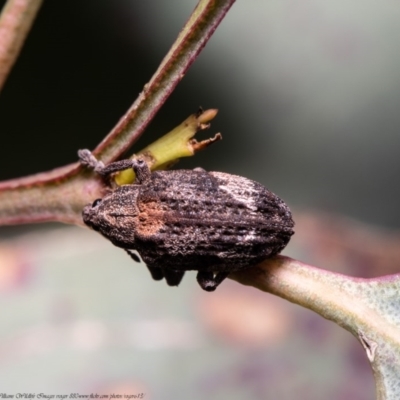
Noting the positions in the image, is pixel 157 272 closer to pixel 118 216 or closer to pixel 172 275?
pixel 172 275

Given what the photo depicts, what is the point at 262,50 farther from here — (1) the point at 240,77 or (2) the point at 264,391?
(2) the point at 264,391

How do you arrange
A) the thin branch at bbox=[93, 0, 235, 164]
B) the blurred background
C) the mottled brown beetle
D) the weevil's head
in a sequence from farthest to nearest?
Answer: the blurred background < the weevil's head < the mottled brown beetle < the thin branch at bbox=[93, 0, 235, 164]

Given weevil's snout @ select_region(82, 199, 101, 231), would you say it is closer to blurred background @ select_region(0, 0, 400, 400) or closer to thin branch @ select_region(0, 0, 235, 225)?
thin branch @ select_region(0, 0, 235, 225)

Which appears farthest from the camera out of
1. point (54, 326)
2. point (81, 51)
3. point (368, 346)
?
point (81, 51)

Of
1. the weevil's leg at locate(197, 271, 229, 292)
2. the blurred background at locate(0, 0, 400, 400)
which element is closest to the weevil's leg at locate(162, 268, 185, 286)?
the weevil's leg at locate(197, 271, 229, 292)

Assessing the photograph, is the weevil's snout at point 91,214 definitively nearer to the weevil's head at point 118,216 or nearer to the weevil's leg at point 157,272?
the weevil's head at point 118,216

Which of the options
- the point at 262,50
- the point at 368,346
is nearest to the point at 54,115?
the point at 262,50

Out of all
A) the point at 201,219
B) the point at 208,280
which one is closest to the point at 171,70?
the point at 201,219
